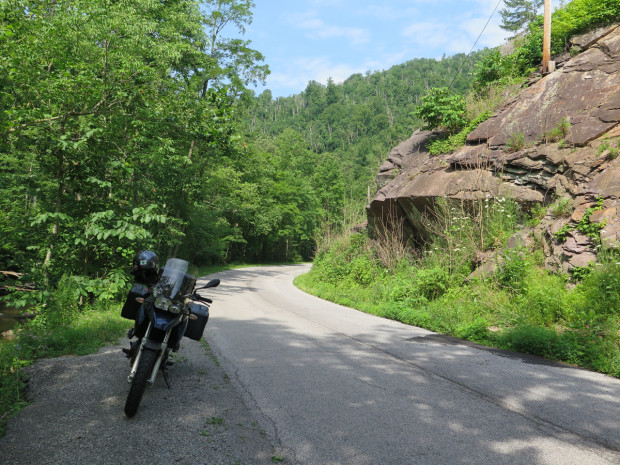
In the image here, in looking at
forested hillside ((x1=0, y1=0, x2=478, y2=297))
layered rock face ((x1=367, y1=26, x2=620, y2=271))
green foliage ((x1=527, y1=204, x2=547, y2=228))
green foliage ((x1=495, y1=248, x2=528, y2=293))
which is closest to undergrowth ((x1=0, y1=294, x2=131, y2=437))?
forested hillside ((x1=0, y1=0, x2=478, y2=297))

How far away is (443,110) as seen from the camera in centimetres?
1485

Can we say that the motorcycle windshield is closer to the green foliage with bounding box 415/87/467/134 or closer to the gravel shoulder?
the gravel shoulder

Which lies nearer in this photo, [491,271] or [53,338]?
[53,338]

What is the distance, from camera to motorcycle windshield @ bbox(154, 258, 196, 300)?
407cm

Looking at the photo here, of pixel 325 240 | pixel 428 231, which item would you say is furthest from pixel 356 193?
pixel 428 231

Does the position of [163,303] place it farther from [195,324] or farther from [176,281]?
[195,324]

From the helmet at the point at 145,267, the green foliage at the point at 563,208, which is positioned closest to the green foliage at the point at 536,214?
the green foliage at the point at 563,208

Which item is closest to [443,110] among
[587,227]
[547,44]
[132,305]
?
[547,44]

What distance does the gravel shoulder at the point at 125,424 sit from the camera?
2.87m

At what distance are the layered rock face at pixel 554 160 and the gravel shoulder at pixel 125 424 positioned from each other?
7752 mm

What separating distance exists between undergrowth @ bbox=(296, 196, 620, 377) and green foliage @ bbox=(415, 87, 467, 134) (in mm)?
4179

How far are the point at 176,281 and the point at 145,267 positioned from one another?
0.71 meters

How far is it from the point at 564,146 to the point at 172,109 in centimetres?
1010

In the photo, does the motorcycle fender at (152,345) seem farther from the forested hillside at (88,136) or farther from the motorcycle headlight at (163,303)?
the forested hillside at (88,136)
